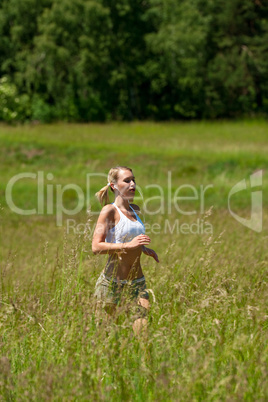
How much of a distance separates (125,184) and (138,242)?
0.55 m

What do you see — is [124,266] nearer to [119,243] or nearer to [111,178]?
[119,243]

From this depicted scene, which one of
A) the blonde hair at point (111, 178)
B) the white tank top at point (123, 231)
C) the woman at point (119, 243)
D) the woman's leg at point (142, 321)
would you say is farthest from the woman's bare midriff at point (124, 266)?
the blonde hair at point (111, 178)

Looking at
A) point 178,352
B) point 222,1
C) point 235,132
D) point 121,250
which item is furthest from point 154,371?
point 222,1

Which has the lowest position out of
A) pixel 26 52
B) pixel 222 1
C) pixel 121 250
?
pixel 121 250

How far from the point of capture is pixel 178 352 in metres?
3.27

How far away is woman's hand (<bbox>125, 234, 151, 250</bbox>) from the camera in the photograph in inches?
149

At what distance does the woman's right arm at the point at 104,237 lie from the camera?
3807 mm

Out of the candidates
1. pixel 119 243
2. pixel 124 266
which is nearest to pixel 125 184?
pixel 119 243

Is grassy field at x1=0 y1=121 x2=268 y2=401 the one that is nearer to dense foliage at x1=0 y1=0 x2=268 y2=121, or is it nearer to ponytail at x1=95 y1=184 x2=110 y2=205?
ponytail at x1=95 y1=184 x2=110 y2=205

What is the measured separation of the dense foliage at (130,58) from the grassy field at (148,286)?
16388 mm

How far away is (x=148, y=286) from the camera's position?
473 centimetres

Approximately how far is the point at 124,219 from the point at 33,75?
39164 mm

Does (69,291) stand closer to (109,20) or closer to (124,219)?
(124,219)

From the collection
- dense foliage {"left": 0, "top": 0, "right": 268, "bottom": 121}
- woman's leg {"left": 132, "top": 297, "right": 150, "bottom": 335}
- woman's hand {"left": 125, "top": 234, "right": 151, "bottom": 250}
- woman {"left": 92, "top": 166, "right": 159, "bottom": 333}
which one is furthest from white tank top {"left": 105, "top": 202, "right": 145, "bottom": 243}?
dense foliage {"left": 0, "top": 0, "right": 268, "bottom": 121}
